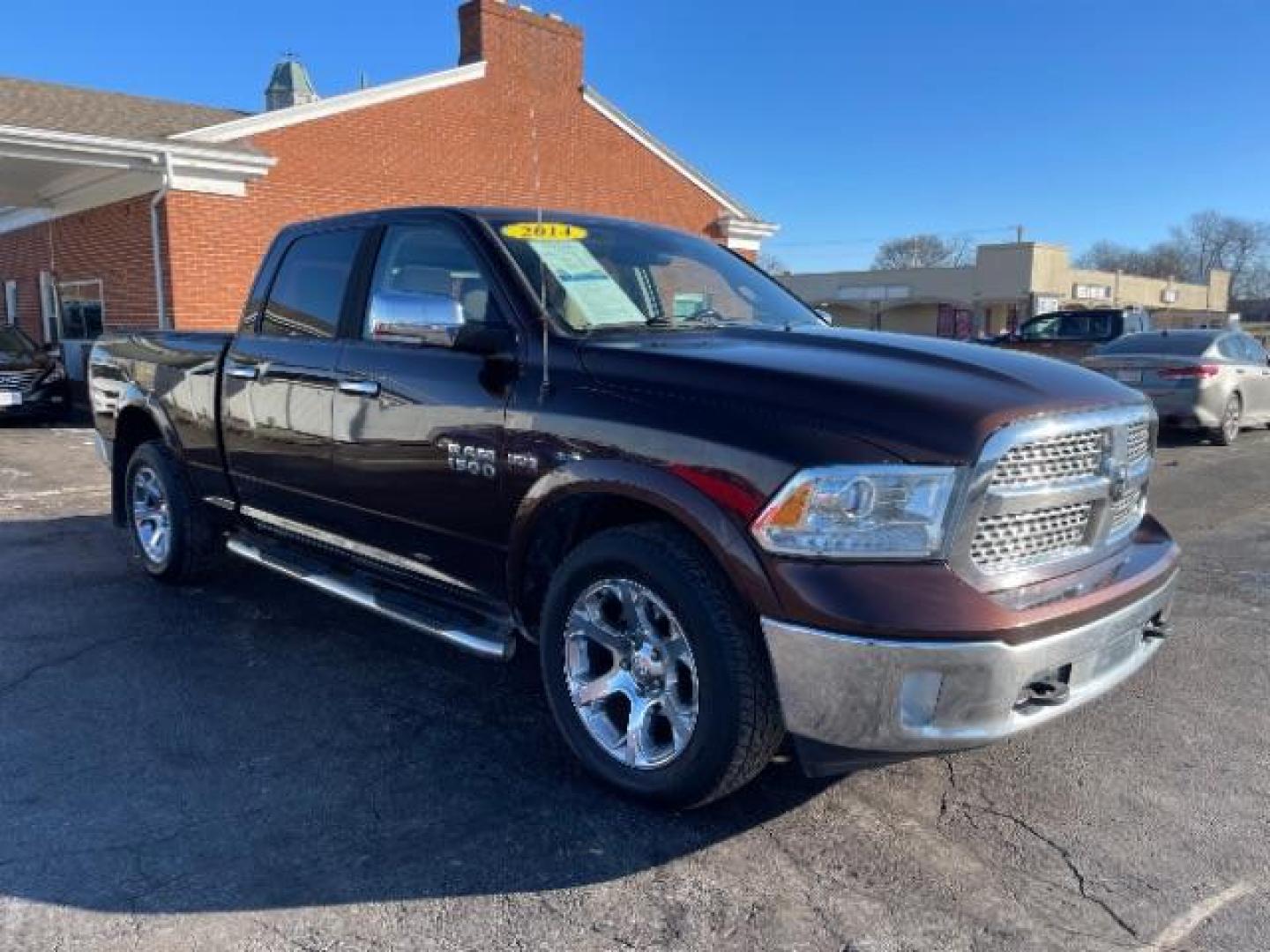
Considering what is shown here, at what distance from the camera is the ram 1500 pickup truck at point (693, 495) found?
105 inches

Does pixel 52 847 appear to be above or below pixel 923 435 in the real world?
below

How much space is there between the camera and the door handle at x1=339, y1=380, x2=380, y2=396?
4.02m

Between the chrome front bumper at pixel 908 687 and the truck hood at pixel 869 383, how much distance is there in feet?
1.71

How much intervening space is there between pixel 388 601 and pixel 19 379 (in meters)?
11.9

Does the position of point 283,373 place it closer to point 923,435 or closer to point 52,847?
point 52,847

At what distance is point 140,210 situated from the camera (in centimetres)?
1461

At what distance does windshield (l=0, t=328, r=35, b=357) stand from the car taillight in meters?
14.8

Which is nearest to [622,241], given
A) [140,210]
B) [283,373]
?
[283,373]

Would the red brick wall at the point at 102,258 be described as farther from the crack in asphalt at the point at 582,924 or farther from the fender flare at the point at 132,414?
the crack in asphalt at the point at 582,924

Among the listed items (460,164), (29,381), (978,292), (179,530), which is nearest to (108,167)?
(29,381)

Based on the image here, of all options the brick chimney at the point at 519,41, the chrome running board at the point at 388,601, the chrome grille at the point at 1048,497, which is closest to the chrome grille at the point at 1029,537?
the chrome grille at the point at 1048,497

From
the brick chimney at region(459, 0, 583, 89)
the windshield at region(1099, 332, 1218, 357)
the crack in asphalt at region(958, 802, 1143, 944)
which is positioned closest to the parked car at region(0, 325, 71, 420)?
the brick chimney at region(459, 0, 583, 89)

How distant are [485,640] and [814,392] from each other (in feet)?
5.01

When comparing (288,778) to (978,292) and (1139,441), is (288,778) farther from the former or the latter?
(978,292)
